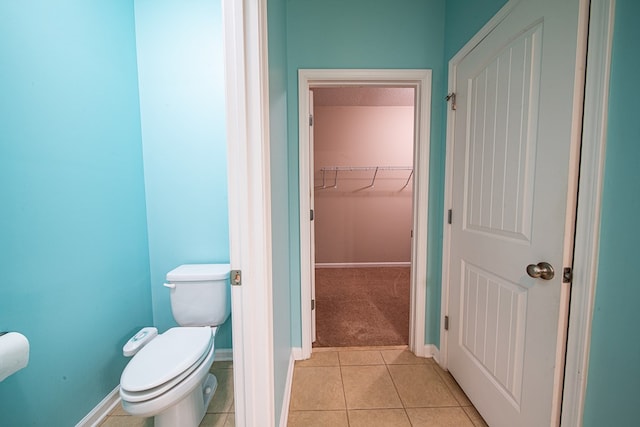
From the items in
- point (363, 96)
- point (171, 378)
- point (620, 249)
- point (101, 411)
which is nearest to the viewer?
point (620, 249)

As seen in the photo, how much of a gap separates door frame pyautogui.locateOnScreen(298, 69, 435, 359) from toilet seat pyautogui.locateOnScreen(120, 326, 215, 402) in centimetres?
70

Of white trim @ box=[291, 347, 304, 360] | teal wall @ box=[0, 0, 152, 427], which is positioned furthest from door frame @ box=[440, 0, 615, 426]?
teal wall @ box=[0, 0, 152, 427]

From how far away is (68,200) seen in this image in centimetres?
117

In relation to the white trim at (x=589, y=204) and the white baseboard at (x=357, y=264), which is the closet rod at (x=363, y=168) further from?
the white trim at (x=589, y=204)

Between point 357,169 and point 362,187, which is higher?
point 357,169

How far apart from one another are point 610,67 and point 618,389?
0.95 metres

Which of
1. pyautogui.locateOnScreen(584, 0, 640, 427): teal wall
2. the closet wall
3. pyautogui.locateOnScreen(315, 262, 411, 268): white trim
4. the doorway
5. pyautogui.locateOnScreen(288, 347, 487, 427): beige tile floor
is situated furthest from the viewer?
pyautogui.locateOnScreen(315, 262, 411, 268): white trim

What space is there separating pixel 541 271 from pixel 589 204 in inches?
10.8

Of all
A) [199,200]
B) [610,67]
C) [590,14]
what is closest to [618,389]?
[610,67]

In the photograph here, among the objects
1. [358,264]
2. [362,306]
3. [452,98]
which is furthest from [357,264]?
[452,98]

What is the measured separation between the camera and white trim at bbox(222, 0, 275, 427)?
73 cm

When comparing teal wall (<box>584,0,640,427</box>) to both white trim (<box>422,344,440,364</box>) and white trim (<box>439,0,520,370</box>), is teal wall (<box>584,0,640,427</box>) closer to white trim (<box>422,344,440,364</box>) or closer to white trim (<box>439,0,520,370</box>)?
white trim (<box>439,0,520,370</box>)

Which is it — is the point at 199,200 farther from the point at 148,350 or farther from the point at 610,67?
the point at 610,67

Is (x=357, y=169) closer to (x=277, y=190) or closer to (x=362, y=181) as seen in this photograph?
(x=362, y=181)
